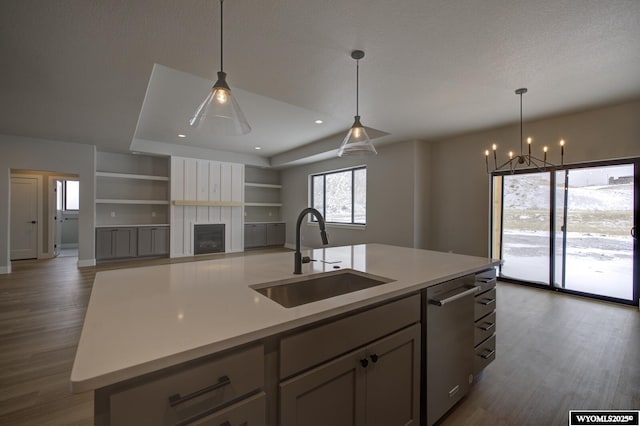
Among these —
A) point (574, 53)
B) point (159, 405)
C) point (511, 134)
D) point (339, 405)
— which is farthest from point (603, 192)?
point (159, 405)

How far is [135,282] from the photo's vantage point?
1.43m

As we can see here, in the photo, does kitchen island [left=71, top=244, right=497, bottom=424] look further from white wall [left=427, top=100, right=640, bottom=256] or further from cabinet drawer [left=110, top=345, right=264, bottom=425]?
white wall [left=427, top=100, right=640, bottom=256]

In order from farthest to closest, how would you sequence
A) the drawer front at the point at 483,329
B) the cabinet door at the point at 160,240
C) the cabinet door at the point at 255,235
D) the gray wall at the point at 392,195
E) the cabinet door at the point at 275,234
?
the cabinet door at the point at 275,234 → the cabinet door at the point at 255,235 → the cabinet door at the point at 160,240 → the gray wall at the point at 392,195 → the drawer front at the point at 483,329

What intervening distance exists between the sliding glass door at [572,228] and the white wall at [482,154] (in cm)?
25

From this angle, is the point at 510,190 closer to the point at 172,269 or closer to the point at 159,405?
the point at 172,269

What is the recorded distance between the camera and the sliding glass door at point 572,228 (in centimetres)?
385

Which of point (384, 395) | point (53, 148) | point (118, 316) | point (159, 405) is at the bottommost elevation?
point (384, 395)

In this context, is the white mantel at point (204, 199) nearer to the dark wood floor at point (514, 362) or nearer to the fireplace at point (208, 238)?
the fireplace at point (208, 238)

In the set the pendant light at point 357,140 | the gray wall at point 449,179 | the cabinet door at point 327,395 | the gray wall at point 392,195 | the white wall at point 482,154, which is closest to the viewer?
the cabinet door at point 327,395

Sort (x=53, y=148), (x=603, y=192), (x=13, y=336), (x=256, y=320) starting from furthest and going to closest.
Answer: (x=53, y=148) < (x=603, y=192) < (x=13, y=336) < (x=256, y=320)

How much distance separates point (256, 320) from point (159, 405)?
0.33 metres

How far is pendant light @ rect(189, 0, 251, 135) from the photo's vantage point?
1700mm

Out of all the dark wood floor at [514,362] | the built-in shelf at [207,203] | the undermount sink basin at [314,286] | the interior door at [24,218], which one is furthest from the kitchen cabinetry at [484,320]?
the interior door at [24,218]

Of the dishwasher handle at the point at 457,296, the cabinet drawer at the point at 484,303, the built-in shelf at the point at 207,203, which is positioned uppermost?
the built-in shelf at the point at 207,203
